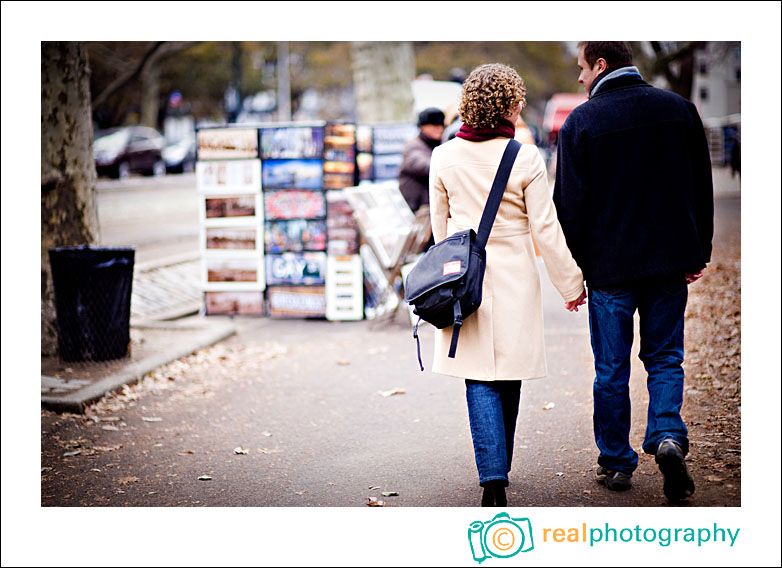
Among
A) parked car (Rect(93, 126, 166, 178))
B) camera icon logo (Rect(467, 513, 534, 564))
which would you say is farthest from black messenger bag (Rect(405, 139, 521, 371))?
parked car (Rect(93, 126, 166, 178))

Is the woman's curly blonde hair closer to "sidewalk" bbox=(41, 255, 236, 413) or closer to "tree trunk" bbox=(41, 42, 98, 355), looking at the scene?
"sidewalk" bbox=(41, 255, 236, 413)

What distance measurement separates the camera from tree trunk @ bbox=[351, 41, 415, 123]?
599 inches

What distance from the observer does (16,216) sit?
4.34 metres

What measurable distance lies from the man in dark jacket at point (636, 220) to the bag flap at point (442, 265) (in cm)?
56

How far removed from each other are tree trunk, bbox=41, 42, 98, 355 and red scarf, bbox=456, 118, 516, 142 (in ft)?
14.7

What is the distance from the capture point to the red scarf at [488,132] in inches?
153

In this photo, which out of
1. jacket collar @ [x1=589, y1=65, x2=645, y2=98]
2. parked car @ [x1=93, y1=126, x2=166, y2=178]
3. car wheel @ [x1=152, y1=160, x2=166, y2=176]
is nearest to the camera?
jacket collar @ [x1=589, y1=65, x2=645, y2=98]

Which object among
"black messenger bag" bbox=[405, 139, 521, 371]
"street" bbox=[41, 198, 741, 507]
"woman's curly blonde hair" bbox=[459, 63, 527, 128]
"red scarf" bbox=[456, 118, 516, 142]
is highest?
"woman's curly blonde hair" bbox=[459, 63, 527, 128]

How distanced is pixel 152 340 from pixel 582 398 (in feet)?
12.8

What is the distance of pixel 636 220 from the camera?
3982mm

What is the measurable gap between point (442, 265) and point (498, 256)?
271 millimetres

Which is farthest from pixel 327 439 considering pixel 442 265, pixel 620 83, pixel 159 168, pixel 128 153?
pixel 159 168

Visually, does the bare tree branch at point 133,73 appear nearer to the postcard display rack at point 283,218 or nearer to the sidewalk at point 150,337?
the postcard display rack at point 283,218

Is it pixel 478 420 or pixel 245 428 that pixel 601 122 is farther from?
pixel 245 428
